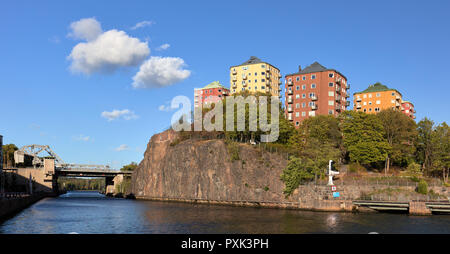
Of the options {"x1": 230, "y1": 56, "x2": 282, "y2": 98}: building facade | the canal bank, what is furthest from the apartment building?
the canal bank

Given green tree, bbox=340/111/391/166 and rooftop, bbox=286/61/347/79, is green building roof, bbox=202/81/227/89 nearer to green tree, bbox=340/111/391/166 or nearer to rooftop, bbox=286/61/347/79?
rooftop, bbox=286/61/347/79

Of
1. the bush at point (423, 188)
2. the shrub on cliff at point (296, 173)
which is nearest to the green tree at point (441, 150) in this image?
the bush at point (423, 188)

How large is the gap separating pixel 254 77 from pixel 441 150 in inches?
3012

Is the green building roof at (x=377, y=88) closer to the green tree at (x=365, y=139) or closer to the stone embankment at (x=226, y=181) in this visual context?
the green tree at (x=365, y=139)

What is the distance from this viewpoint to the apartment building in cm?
16738

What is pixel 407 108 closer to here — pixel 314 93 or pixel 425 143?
pixel 314 93

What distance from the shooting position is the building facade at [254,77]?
149 metres

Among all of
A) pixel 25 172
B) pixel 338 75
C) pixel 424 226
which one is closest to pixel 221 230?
Result: pixel 424 226

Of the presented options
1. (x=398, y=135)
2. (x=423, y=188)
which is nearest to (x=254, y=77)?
(x=398, y=135)

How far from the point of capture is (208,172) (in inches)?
3905

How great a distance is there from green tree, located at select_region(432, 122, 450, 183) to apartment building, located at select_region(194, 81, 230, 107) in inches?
3607

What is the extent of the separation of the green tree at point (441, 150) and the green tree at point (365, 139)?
1020cm

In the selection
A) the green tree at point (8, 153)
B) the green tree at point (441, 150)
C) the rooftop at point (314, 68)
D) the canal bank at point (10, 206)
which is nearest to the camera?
the canal bank at point (10, 206)

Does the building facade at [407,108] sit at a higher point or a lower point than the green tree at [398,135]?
higher
